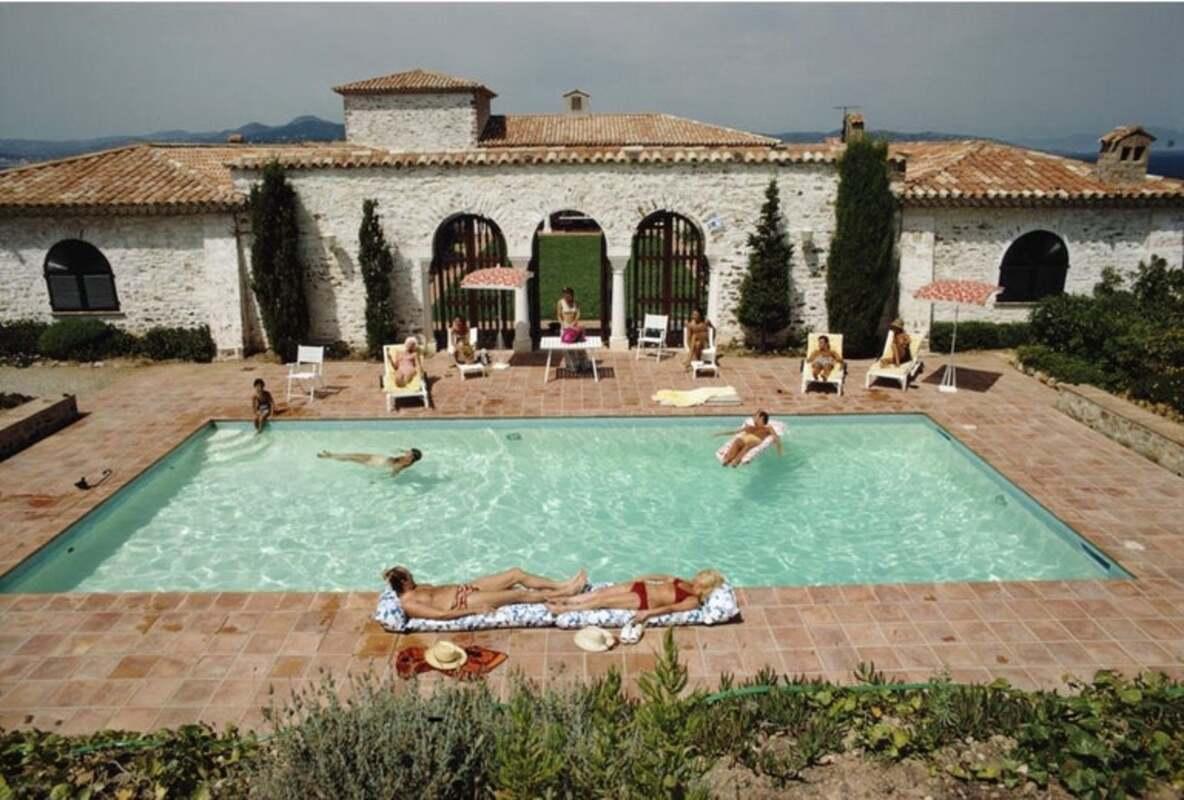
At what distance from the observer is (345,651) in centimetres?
749

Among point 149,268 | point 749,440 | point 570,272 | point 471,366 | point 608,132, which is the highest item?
point 608,132

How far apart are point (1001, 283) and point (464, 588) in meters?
15.6

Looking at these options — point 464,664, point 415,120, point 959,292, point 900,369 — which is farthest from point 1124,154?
point 415,120

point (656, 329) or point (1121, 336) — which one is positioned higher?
point (1121, 336)

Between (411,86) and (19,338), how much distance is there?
21.8 m

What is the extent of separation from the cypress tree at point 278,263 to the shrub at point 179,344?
165 cm

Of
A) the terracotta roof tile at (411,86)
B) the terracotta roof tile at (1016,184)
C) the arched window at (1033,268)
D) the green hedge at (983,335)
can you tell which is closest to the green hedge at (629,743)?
the green hedge at (983,335)

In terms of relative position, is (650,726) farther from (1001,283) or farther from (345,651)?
(1001,283)

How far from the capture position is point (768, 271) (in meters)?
17.7

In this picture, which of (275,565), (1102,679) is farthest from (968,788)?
(275,565)

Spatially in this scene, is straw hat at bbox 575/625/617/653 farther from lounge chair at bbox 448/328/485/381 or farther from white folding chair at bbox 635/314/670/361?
white folding chair at bbox 635/314/670/361

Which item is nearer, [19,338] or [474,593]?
[474,593]

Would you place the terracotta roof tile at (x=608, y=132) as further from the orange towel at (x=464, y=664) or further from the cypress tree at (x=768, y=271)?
the orange towel at (x=464, y=664)

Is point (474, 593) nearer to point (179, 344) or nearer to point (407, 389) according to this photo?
point (407, 389)
